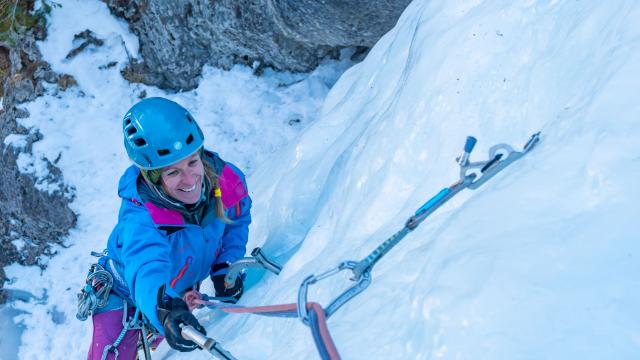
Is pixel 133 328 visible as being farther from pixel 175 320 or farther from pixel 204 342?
pixel 204 342

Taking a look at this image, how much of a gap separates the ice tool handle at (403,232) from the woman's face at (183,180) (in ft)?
4.48

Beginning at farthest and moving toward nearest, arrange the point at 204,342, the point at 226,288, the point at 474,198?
the point at 226,288 < the point at 204,342 < the point at 474,198

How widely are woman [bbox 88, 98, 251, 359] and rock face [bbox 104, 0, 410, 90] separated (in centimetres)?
267

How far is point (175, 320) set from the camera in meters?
2.38

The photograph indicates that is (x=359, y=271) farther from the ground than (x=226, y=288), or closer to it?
farther from the ground

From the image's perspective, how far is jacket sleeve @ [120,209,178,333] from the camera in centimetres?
254

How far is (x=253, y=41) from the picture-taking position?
602cm

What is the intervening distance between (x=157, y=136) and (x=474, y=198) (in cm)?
160

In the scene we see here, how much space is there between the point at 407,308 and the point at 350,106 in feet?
8.91

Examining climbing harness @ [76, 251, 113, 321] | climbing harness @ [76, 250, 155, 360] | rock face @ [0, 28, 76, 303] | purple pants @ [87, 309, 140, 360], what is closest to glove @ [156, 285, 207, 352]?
climbing harness @ [76, 250, 155, 360]

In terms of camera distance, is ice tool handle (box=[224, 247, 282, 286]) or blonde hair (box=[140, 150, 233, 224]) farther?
ice tool handle (box=[224, 247, 282, 286])

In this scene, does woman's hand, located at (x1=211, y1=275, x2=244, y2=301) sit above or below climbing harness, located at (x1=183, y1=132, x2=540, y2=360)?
below

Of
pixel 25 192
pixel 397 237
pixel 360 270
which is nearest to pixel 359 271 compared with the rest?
pixel 360 270

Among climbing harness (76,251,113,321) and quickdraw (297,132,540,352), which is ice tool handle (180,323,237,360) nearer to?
quickdraw (297,132,540,352)
